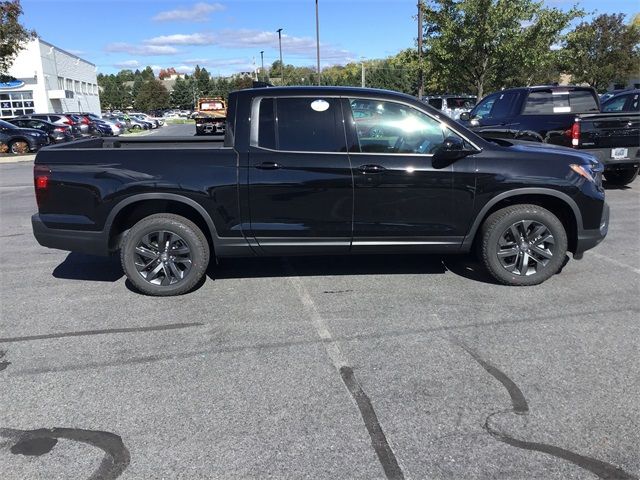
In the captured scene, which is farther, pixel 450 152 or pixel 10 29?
pixel 10 29

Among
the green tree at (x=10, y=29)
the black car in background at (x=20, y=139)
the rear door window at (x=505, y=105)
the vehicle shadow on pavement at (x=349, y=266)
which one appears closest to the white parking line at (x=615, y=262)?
Answer: the vehicle shadow on pavement at (x=349, y=266)

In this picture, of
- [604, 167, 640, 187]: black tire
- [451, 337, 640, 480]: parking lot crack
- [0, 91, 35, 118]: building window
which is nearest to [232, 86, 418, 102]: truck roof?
[451, 337, 640, 480]: parking lot crack

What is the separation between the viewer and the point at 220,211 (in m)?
4.91

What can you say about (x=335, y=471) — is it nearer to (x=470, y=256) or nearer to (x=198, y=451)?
(x=198, y=451)

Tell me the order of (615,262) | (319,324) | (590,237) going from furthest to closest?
(615,262) < (590,237) < (319,324)

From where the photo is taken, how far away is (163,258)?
16.5ft

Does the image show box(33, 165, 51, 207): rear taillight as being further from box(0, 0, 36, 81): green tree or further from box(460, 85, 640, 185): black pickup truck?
box(0, 0, 36, 81): green tree

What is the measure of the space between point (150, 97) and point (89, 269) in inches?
4630

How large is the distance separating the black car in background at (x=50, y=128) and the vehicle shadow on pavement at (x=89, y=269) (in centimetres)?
1985

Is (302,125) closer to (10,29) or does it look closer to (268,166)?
(268,166)

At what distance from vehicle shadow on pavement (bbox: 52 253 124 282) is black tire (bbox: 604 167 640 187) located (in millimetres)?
9172

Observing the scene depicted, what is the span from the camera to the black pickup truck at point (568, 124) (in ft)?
30.6

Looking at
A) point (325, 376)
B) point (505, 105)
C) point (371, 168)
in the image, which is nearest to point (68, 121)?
point (505, 105)

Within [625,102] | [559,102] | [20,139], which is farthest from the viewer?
[20,139]
